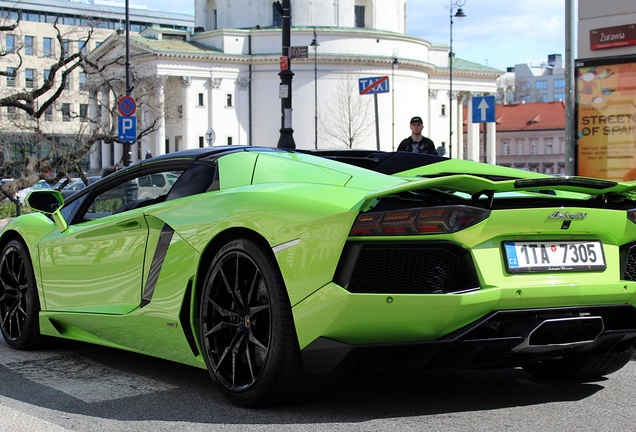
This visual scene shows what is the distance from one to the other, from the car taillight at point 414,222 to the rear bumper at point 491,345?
430 mm

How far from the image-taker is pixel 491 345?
430cm

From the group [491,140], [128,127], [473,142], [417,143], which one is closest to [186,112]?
[473,142]

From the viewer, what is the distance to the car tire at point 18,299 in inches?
259

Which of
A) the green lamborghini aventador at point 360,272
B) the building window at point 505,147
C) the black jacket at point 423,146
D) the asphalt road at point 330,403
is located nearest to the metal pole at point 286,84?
the black jacket at point 423,146

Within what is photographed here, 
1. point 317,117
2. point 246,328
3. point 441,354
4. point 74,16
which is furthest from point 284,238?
point 74,16

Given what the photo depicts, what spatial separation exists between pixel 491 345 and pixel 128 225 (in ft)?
7.46

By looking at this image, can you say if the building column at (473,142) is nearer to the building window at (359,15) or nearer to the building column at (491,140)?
the building column at (491,140)

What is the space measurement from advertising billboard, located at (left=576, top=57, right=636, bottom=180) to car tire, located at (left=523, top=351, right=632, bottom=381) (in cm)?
767

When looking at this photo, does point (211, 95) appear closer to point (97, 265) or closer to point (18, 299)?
point (18, 299)

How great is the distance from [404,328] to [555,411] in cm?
97

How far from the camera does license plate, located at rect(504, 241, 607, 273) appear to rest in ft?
14.3

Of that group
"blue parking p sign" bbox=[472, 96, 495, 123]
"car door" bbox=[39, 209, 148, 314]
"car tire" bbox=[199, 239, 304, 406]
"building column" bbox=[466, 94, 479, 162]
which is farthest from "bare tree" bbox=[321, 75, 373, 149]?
"car tire" bbox=[199, 239, 304, 406]

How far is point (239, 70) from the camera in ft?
343

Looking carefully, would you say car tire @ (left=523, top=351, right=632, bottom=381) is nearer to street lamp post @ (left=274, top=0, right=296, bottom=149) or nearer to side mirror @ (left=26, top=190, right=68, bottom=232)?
side mirror @ (left=26, top=190, right=68, bottom=232)
